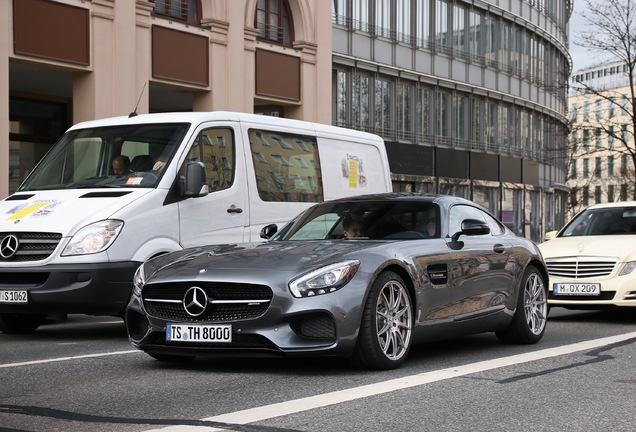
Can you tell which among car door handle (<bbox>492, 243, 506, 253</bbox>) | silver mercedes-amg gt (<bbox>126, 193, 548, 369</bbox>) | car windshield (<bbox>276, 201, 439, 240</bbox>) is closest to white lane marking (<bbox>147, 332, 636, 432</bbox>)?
silver mercedes-amg gt (<bbox>126, 193, 548, 369</bbox>)

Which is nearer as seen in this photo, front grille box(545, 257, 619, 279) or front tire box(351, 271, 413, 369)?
front tire box(351, 271, 413, 369)

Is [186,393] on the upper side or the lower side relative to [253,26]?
lower

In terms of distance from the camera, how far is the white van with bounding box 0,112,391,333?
993 centimetres

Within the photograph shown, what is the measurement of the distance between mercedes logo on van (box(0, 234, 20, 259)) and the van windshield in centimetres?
111

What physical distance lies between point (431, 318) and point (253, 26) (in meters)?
20.3

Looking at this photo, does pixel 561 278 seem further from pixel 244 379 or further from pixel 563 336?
pixel 244 379

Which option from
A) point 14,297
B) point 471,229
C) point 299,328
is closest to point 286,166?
point 14,297

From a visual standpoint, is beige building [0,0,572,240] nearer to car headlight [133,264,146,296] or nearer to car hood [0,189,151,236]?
car hood [0,189,151,236]

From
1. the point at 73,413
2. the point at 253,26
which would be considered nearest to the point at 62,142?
the point at 73,413

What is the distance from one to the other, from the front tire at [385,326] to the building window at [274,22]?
2103 centimetres

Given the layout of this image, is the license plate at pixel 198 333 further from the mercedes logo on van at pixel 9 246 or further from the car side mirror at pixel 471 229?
the mercedes logo on van at pixel 9 246

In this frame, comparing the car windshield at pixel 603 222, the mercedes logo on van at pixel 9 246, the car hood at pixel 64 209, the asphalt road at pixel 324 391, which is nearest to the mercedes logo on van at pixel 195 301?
the asphalt road at pixel 324 391

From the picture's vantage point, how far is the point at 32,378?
7.08 metres

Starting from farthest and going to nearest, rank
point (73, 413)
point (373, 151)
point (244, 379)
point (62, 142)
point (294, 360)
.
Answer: point (373, 151) < point (62, 142) < point (294, 360) < point (244, 379) < point (73, 413)
